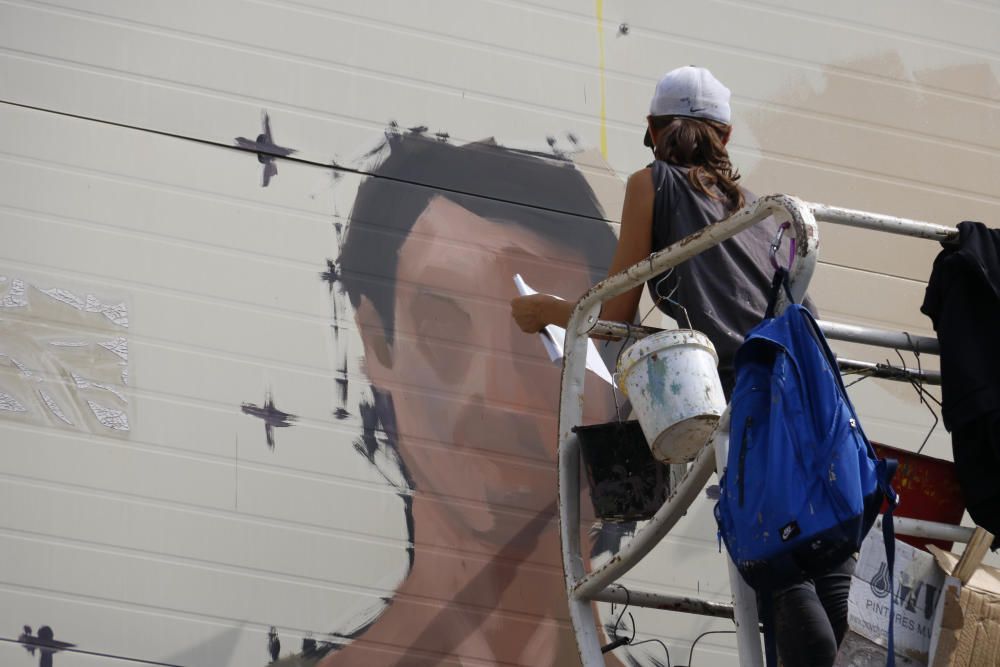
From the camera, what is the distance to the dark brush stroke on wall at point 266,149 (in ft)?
12.6

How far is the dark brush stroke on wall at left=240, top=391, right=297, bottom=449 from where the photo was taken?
3717mm

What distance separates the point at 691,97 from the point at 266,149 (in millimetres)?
1533

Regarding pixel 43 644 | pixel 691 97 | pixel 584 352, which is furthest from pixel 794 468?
pixel 43 644

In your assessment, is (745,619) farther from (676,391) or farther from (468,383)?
(468,383)

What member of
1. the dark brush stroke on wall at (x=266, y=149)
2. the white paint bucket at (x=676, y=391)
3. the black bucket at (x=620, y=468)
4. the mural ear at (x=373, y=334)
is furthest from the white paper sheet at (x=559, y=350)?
the dark brush stroke on wall at (x=266, y=149)

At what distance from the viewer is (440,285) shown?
390 cm

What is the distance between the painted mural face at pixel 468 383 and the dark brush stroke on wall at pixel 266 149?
0.30 meters

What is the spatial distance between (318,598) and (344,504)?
11.9 inches

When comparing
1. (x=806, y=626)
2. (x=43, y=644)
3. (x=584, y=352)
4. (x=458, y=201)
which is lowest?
(x=806, y=626)

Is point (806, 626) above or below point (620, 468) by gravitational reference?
below

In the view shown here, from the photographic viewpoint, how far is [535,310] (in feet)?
9.98

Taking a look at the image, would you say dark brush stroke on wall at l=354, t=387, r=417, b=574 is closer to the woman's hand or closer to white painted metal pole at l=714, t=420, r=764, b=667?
the woman's hand

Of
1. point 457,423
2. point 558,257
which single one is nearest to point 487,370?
point 457,423

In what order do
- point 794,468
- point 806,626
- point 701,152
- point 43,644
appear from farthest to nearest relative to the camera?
point 43,644 → point 701,152 → point 806,626 → point 794,468
